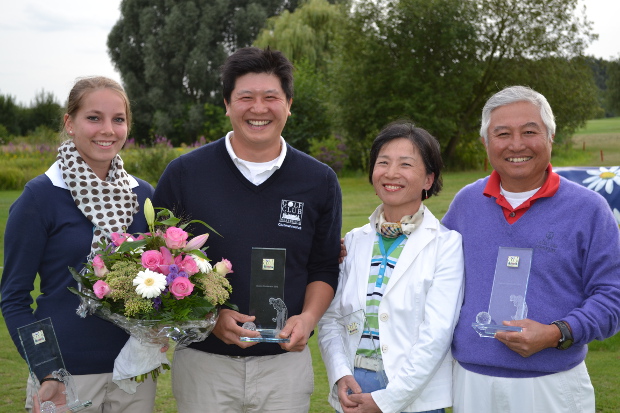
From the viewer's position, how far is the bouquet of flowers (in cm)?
295

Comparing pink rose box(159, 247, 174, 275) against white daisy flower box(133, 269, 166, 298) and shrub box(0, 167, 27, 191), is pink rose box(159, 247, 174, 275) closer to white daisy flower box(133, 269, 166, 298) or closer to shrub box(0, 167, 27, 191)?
white daisy flower box(133, 269, 166, 298)

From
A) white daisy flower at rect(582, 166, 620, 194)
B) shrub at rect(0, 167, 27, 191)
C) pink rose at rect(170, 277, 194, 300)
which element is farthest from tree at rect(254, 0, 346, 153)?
pink rose at rect(170, 277, 194, 300)

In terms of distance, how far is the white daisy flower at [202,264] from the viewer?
9.98 ft

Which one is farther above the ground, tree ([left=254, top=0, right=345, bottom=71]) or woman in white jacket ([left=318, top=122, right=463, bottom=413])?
tree ([left=254, top=0, right=345, bottom=71])

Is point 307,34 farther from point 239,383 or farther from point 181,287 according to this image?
point 181,287

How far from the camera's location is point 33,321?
10.6 ft

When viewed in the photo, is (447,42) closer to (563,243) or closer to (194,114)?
(194,114)

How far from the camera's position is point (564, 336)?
3035 millimetres

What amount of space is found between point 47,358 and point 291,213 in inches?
52.7

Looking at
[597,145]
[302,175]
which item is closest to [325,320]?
[302,175]

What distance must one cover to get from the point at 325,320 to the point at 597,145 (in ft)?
118

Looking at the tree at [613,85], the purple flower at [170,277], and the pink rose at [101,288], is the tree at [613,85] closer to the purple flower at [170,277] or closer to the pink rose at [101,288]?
the purple flower at [170,277]

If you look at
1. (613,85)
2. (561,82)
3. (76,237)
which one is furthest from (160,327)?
(613,85)

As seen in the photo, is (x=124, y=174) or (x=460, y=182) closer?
(x=124, y=174)
